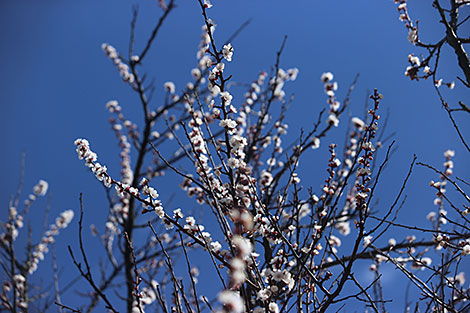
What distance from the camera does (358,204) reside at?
1.96m

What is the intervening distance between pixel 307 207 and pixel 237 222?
14.8 ft

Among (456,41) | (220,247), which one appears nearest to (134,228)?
(220,247)

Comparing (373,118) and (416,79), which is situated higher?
(416,79)

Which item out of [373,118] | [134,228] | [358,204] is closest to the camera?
[358,204]

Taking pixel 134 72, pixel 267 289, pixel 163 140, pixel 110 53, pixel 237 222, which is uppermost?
pixel 110 53

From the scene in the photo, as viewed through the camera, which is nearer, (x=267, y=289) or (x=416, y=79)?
(x=267, y=289)

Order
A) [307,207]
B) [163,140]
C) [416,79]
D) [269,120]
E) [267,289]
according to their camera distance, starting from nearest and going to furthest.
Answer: [267,289] < [416,79] < [269,120] < [307,207] < [163,140]

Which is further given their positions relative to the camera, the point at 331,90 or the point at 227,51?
the point at 331,90

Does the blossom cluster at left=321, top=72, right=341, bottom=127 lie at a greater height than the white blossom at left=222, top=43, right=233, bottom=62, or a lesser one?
greater

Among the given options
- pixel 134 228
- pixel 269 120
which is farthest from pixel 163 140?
pixel 269 120

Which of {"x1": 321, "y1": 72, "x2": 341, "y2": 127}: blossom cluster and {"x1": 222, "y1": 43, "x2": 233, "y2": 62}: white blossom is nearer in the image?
{"x1": 222, "y1": 43, "x2": 233, "y2": 62}: white blossom

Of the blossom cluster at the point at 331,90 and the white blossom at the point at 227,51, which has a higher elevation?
the blossom cluster at the point at 331,90

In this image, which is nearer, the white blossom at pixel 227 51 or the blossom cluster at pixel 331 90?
the white blossom at pixel 227 51

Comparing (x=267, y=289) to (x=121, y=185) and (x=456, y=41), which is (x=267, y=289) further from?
(x=456, y=41)
